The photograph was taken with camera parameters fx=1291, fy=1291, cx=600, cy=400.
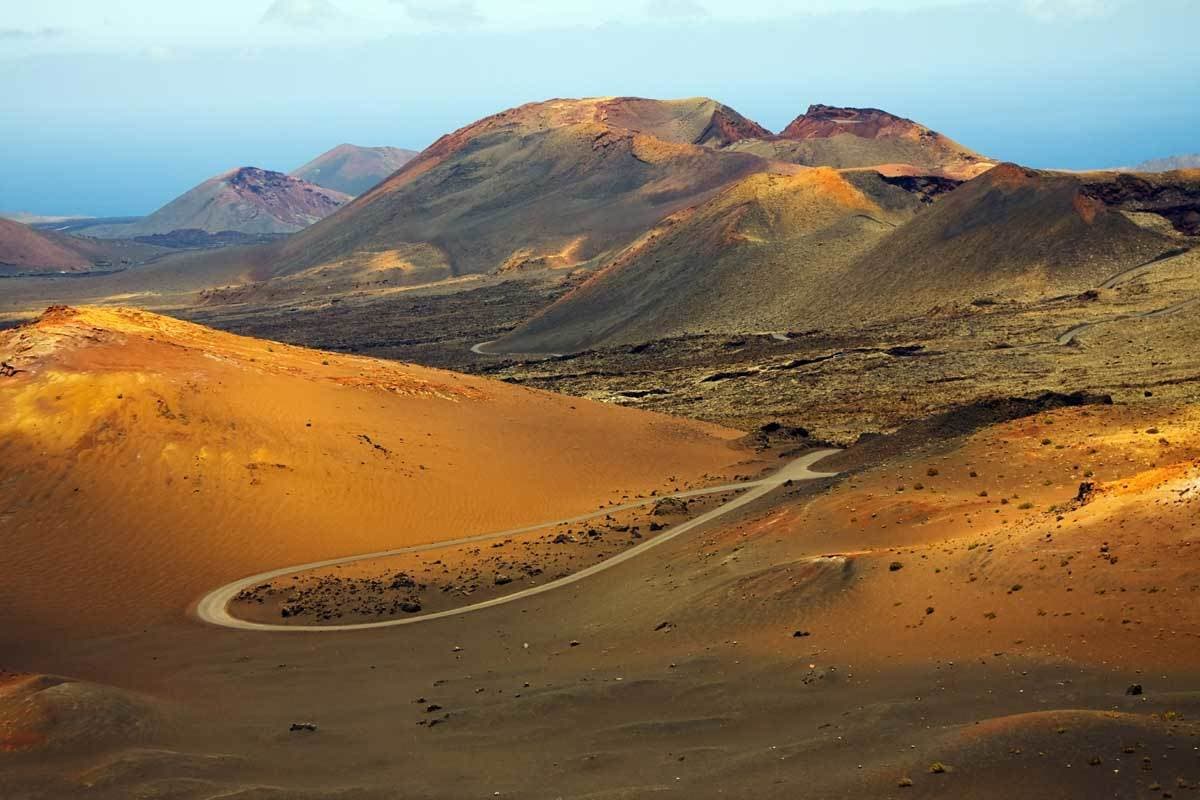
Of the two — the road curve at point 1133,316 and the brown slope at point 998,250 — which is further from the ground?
the brown slope at point 998,250

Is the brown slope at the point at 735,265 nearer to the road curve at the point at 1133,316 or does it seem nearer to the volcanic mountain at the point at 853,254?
the volcanic mountain at the point at 853,254

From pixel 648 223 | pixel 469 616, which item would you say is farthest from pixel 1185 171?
pixel 469 616

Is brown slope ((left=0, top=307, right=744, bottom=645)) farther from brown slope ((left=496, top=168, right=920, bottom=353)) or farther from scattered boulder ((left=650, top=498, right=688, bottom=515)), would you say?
brown slope ((left=496, top=168, right=920, bottom=353))

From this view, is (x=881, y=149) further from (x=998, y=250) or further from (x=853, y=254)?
(x=998, y=250)

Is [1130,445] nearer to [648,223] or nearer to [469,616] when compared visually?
[469,616]

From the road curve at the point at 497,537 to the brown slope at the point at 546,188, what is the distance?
102m

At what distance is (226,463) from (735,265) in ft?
212

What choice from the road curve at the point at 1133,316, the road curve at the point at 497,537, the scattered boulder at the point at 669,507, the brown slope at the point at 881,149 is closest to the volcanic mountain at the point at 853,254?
the road curve at the point at 1133,316

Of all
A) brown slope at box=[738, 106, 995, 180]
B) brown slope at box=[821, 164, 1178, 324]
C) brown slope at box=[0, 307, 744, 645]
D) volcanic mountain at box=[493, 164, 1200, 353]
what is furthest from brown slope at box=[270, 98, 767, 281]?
brown slope at box=[0, 307, 744, 645]

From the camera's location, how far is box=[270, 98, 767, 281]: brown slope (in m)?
153

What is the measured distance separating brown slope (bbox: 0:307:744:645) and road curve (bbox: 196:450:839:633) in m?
0.67

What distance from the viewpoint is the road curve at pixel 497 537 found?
97.6ft

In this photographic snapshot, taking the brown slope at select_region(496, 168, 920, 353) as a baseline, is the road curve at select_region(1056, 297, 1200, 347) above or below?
below

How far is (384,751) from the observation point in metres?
20.3
